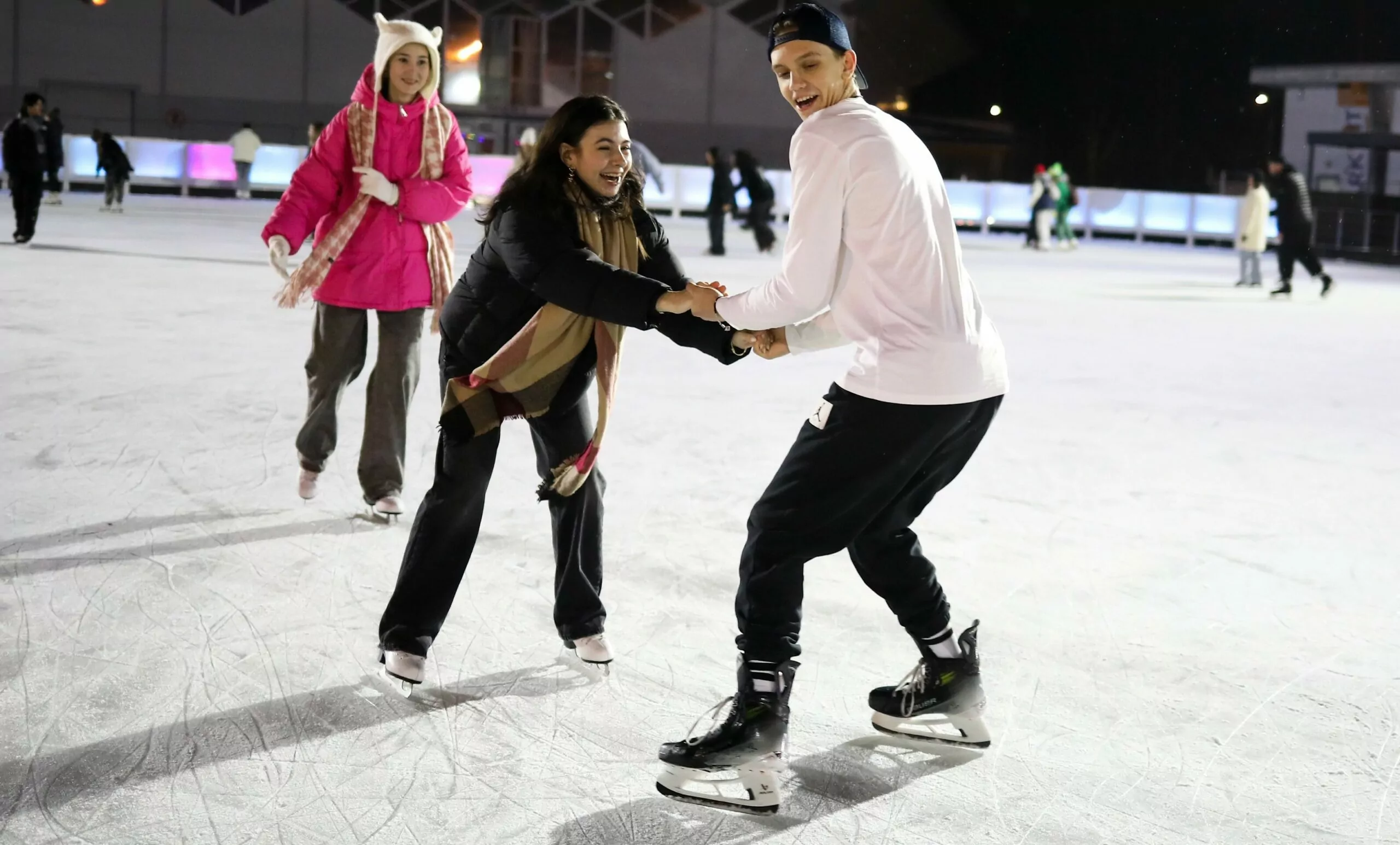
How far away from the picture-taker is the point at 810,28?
2408mm

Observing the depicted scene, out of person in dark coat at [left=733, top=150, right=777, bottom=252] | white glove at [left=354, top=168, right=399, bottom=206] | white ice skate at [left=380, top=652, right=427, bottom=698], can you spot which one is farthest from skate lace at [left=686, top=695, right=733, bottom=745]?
person in dark coat at [left=733, top=150, right=777, bottom=252]

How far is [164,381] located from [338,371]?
2364 mm

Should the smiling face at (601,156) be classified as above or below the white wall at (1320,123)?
below

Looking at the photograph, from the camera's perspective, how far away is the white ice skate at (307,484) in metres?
4.60

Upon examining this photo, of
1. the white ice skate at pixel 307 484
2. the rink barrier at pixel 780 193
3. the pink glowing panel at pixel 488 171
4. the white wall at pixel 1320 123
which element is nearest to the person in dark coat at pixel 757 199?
the rink barrier at pixel 780 193

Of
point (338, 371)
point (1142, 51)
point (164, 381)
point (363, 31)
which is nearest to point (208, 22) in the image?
point (363, 31)

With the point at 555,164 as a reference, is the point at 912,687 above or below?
below

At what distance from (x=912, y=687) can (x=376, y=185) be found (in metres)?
2.27

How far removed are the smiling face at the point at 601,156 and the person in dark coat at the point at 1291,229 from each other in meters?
12.3

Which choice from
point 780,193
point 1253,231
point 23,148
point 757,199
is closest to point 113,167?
point 23,148

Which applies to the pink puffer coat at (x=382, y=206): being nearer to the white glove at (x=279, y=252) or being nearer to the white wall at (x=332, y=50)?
the white glove at (x=279, y=252)

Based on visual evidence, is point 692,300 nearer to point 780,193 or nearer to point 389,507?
point 389,507

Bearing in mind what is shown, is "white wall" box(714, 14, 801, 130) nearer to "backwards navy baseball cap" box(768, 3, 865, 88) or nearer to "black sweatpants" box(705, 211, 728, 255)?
"black sweatpants" box(705, 211, 728, 255)

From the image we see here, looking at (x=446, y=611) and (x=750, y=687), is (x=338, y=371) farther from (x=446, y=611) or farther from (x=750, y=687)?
(x=750, y=687)
